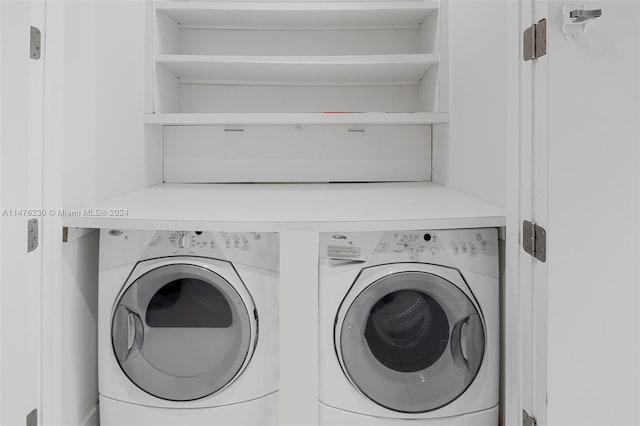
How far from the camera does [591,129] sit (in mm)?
1121

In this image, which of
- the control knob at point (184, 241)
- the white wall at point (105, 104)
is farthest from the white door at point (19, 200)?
the control knob at point (184, 241)

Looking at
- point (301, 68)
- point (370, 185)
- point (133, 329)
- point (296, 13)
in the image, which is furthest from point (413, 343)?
point (296, 13)

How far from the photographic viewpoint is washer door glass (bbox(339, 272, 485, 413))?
4.71 ft

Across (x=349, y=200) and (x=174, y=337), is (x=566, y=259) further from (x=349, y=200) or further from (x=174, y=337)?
(x=174, y=337)

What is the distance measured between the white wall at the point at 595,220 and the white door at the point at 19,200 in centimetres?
133

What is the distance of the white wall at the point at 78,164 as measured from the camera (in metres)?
1.31

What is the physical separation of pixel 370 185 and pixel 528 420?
1.36 meters

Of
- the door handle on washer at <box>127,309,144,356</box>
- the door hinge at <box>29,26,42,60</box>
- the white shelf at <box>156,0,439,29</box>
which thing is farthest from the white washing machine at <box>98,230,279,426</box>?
the white shelf at <box>156,0,439,29</box>

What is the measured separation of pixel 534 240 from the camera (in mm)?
1202

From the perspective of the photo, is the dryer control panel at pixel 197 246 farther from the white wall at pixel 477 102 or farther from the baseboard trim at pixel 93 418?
the white wall at pixel 477 102

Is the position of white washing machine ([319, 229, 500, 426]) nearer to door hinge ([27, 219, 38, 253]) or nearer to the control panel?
the control panel

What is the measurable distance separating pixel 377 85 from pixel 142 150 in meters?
1.26

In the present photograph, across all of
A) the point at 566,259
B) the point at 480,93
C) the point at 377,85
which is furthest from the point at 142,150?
the point at 566,259

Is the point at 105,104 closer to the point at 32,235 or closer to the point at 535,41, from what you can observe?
the point at 32,235
